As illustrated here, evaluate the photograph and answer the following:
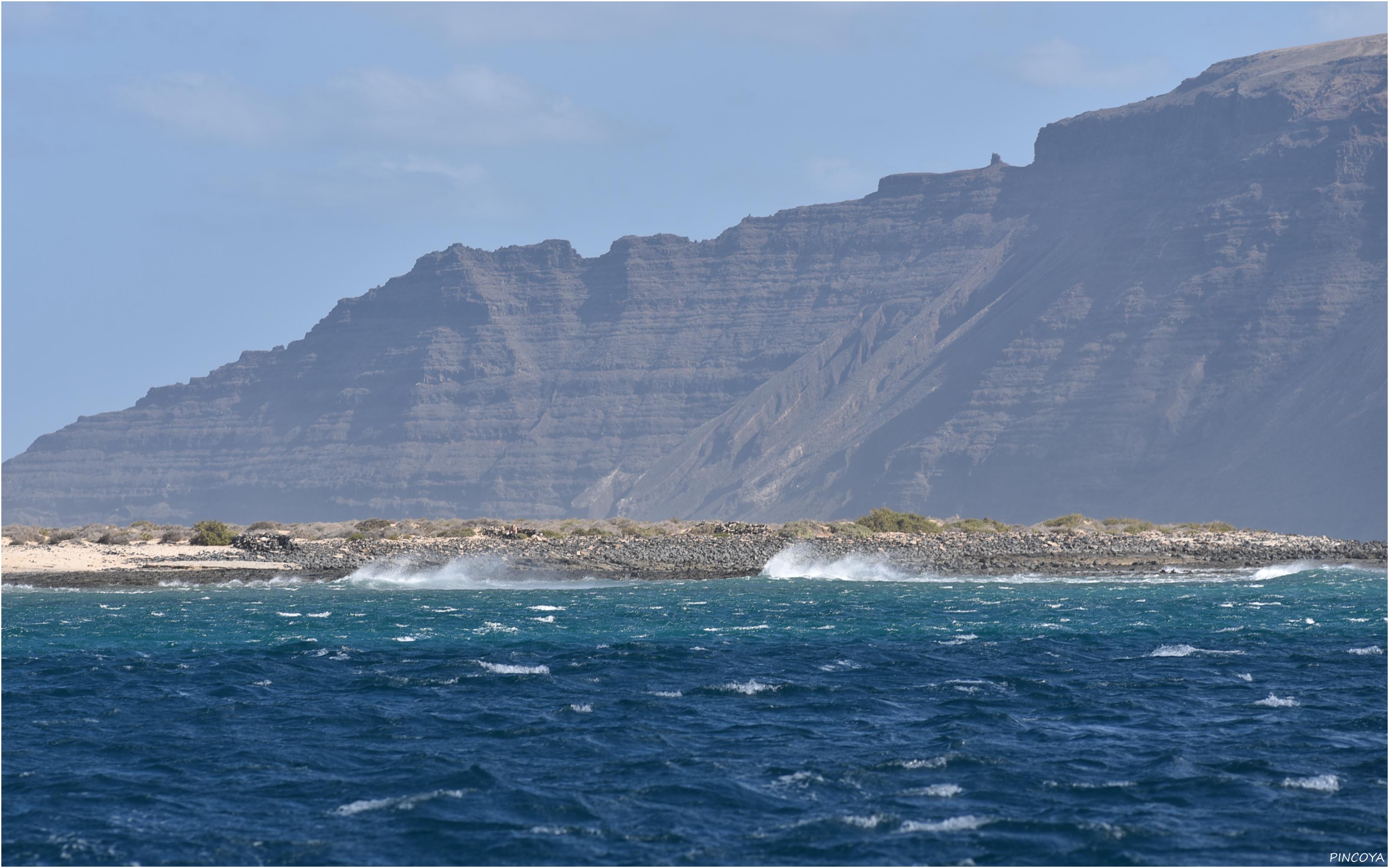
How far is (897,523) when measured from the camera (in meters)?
97.5

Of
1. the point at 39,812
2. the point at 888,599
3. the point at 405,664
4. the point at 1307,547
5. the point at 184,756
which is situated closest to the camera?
the point at 39,812

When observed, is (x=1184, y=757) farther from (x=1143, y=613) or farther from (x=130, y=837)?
(x=1143, y=613)

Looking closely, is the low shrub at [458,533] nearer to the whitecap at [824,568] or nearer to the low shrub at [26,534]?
the low shrub at [26,534]

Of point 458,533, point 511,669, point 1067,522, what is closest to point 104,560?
point 458,533

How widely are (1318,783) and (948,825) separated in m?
6.17

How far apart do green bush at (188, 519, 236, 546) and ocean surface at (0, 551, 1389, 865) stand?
38.1m

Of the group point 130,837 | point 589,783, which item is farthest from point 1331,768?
point 130,837

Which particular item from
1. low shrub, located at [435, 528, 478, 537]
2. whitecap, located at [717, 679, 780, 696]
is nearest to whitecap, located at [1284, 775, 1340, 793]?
whitecap, located at [717, 679, 780, 696]

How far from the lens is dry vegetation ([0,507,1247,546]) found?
A: 89.6 meters

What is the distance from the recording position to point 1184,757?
22.7 meters

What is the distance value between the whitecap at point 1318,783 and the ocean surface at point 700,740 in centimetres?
5

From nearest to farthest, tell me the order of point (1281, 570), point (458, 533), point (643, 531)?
point (1281, 570)
point (458, 533)
point (643, 531)

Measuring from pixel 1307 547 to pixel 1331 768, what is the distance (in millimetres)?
61682

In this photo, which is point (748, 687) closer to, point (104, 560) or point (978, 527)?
point (104, 560)
